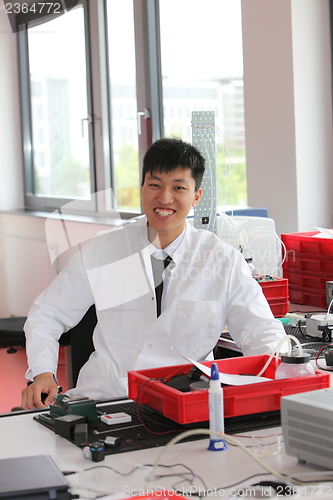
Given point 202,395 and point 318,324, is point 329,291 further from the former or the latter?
point 202,395

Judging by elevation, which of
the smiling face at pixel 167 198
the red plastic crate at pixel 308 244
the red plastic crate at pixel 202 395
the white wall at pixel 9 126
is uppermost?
the white wall at pixel 9 126

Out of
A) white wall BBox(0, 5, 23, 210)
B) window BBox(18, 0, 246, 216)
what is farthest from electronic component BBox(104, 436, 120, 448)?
white wall BBox(0, 5, 23, 210)

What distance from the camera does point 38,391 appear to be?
1562 mm

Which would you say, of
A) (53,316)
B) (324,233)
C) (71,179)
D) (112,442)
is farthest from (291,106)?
(71,179)

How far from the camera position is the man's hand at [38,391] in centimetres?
155

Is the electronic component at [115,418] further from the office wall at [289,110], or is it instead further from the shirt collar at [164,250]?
the office wall at [289,110]

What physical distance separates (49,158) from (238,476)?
4.32m

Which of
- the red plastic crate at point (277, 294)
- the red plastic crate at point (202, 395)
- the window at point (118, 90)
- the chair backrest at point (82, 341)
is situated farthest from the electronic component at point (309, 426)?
the window at point (118, 90)

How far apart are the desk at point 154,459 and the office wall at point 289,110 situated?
70.9 inches

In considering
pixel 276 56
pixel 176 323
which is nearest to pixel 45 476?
pixel 176 323

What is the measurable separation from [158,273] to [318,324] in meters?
0.54

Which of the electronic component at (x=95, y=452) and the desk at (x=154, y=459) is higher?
the electronic component at (x=95, y=452)

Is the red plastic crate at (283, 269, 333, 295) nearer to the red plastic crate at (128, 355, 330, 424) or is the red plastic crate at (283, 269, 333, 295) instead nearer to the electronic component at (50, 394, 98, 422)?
the red plastic crate at (128, 355, 330, 424)

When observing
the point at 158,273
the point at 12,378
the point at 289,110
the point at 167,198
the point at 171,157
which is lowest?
the point at 12,378
